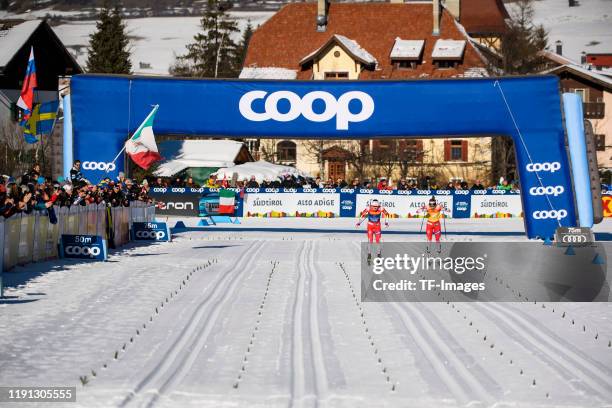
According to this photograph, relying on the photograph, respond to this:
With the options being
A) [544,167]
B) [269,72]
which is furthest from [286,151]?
[544,167]

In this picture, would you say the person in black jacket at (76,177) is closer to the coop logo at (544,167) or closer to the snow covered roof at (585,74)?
the coop logo at (544,167)

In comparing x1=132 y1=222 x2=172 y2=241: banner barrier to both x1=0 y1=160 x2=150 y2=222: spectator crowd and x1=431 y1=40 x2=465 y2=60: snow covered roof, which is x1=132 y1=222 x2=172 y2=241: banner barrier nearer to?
x1=0 y1=160 x2=150 y2=222: spectator crowd

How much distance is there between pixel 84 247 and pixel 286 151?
176 feet

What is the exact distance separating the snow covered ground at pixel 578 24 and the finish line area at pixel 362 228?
309ft

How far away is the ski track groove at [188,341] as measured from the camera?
354 inches

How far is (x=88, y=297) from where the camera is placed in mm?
15055

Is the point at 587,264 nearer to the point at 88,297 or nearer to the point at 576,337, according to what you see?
the point at 576,337

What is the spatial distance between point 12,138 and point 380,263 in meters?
36.3

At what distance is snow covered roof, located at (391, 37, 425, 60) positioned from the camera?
73625mm

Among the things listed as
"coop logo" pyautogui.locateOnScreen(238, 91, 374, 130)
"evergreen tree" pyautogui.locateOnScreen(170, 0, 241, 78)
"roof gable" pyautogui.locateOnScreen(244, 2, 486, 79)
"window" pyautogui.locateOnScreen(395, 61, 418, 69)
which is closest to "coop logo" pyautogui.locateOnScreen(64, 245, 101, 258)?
"coop logo" pyautogui.locateOnScreen(238, 91, 374, 130)

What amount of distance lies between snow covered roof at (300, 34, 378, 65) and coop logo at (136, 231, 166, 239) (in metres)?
45.8

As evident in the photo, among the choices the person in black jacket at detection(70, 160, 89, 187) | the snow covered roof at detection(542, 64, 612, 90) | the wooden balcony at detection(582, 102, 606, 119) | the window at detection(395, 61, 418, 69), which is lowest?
the person in black jacket at detection(70, 160, 89, 187)

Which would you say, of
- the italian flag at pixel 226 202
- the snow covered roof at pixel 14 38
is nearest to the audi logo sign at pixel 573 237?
the italian flag at pixel 226 202

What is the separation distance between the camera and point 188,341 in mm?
11328
